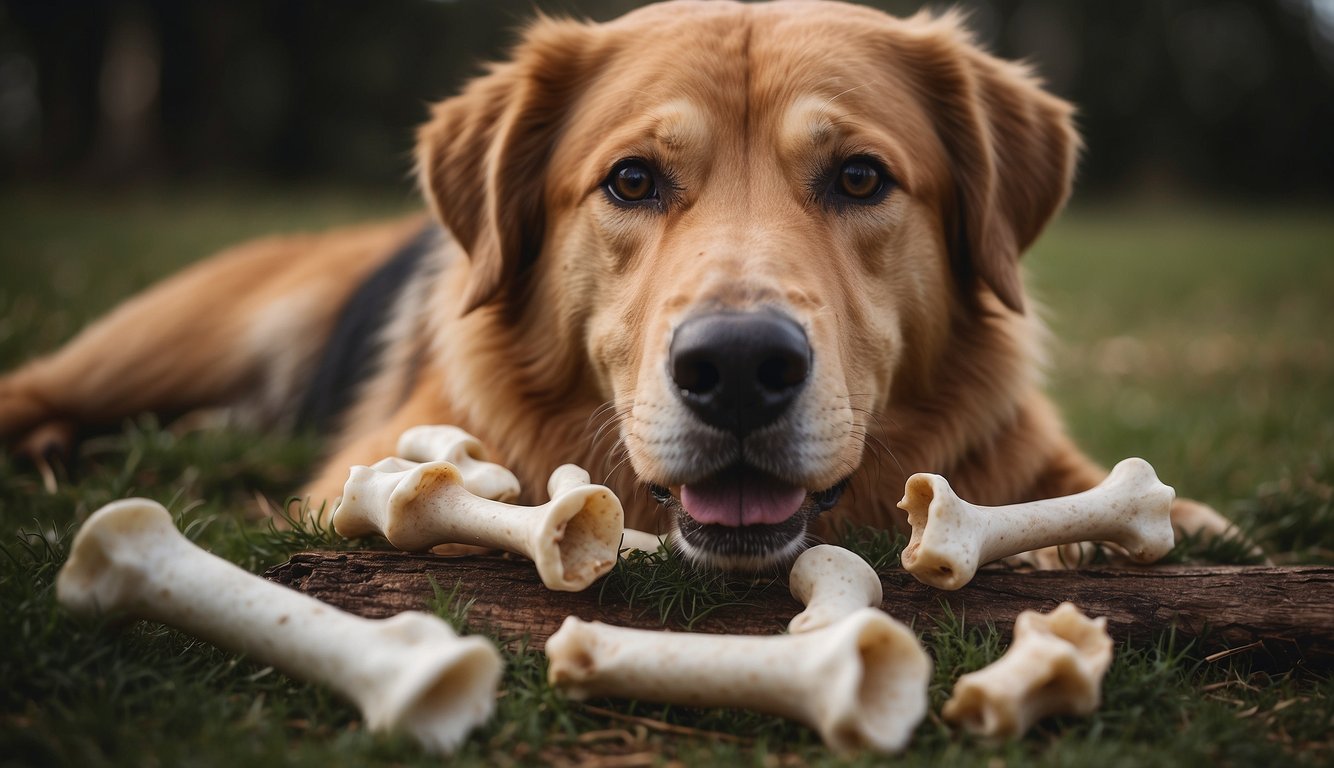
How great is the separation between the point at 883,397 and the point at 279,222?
11036mm

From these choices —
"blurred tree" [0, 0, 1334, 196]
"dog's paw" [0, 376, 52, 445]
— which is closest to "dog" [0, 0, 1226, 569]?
"dog's paw" [0, 376, 52, 445]

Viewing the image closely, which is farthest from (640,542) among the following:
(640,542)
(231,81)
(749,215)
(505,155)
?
(231,81)

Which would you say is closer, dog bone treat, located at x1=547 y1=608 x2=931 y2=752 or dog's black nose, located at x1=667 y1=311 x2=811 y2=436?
dog bone treat, located at x1=547 y1=608 x2=931 y2=752

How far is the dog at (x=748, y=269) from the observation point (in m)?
2.38

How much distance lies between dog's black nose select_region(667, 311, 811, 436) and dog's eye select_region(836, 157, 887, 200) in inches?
29.7

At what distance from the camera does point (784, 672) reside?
1.84m

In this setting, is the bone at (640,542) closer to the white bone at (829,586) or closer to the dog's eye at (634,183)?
the white bone at (829,586)

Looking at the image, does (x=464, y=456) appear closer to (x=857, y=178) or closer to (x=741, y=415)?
(x=741, y=415)

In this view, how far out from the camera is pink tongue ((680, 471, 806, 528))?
2414mm

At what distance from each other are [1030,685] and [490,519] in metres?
1.15

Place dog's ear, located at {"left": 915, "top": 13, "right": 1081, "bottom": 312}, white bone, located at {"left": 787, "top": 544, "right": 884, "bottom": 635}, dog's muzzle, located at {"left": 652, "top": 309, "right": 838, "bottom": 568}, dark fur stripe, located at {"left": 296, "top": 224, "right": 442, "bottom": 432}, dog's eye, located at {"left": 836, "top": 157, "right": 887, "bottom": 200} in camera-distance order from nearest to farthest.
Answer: white bone, located at {"left": 787, "top": 544, "right": 884, "bottom": 635} → dog's muzzle, located at {"left": 652, "top": 309, "right": 838, "bottom": 568} → dog's eye, located at {"left": 836, "top": 157, "right": 887, "bottom": 200} → dog's ear, located at {"left": 915, "top": 13, "right": 1081, "bottom": 312} → dark fur stripe, located at {"left": 296, "top": 224, "right": 442, "bottom": 432}

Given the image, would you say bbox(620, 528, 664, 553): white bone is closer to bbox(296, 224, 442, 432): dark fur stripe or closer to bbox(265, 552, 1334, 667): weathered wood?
bbox(265, 552, 1334, 667): weathered wood

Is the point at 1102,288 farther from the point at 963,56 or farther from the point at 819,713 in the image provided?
the point at 819,713

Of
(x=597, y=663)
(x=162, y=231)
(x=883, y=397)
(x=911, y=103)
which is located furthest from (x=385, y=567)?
(x=162, y=231)
